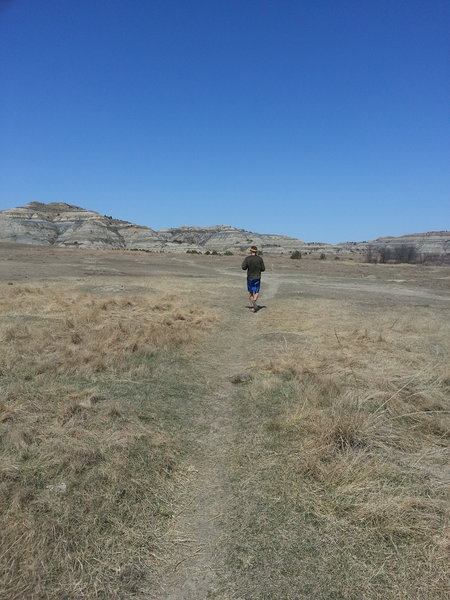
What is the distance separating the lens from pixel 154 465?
4309 mm

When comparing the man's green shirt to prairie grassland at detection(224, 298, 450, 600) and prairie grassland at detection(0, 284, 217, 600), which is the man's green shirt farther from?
prairie grassland at detection(224, 298, 450, 600)

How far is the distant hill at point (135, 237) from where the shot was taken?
95000mm

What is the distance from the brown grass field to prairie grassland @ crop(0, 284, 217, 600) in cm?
2

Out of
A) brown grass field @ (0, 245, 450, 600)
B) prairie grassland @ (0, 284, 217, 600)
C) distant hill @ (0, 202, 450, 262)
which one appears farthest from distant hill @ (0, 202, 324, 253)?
brown grass field @ (0, 245, 450, 600)

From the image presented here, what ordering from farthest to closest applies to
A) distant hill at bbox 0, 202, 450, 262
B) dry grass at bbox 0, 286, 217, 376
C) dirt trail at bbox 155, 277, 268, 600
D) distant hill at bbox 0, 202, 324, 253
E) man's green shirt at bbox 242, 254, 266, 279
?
distant hill at bbox 0, 202, 324, 253
distant hill at bbox 0, 202, 450, 262
man's green shirt at bbox 242, 254, 266, 279
dry grass at bbox 0, 286, 217, 376
dirt trail at bbox 155, 277, 268, 600

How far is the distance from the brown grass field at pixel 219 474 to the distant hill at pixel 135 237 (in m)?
81.6

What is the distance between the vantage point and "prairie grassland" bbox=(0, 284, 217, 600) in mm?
2926

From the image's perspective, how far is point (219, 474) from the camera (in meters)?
4.33

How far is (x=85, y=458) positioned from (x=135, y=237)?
370ft

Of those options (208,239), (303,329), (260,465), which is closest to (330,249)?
(208,239)

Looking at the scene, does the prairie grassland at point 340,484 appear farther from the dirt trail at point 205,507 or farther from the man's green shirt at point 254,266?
the man's green shirt at point 254,266

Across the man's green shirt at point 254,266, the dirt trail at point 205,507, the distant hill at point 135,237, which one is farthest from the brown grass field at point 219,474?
the distant hill at point 135,237

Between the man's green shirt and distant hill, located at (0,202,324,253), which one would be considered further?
distant hill, located at (0,202,324,253)

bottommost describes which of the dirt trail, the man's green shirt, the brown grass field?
the dirt trail
